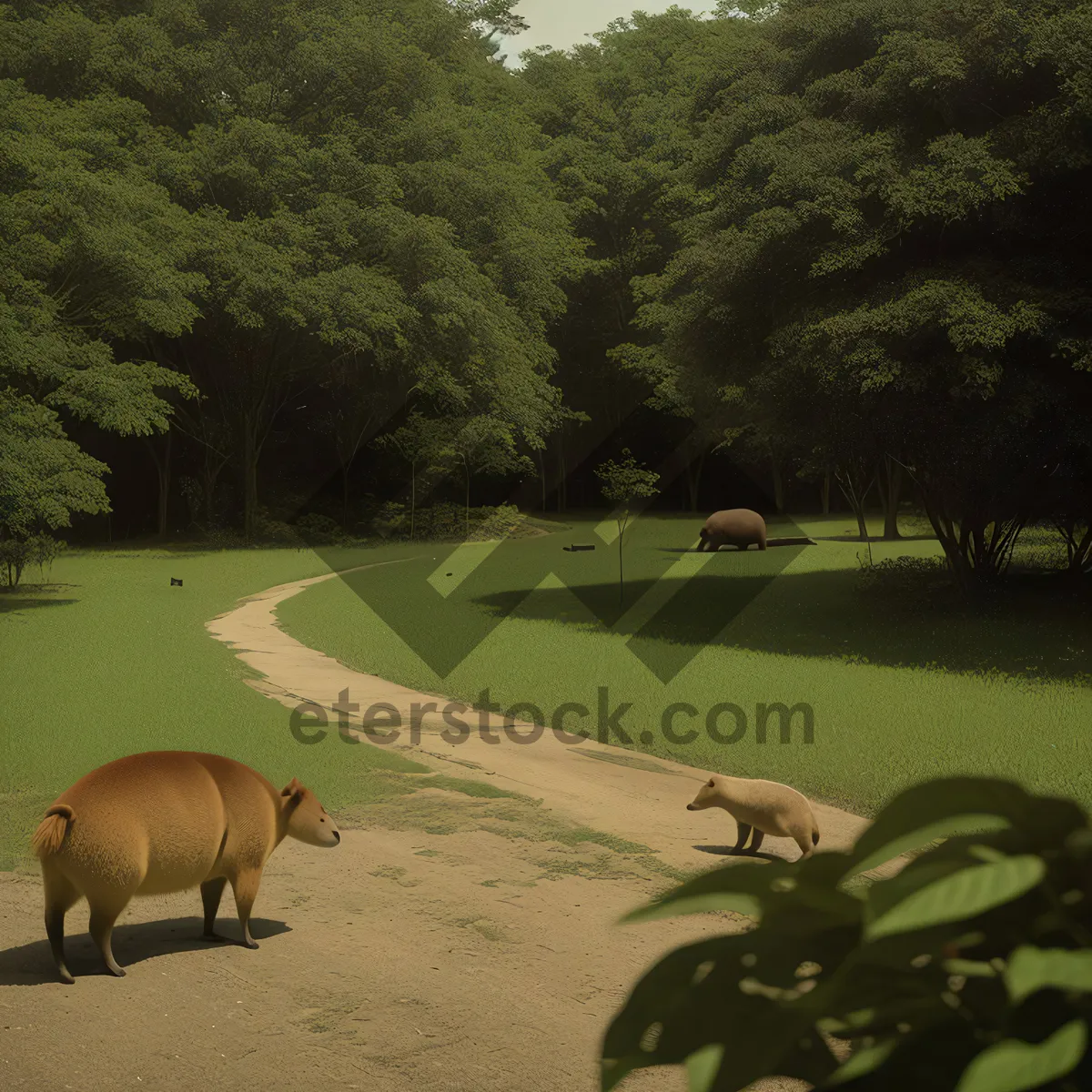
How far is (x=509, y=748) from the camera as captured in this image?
10.1 m

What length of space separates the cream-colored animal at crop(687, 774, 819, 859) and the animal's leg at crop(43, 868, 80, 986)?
3.46 metres

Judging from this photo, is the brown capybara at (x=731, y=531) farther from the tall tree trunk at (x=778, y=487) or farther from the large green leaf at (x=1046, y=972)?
the large green leaf at (x=1046, y=972)

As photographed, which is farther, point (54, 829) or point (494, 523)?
point (494, 523)

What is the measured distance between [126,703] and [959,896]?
40.4ft

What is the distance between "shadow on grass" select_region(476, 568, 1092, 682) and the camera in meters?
15.1

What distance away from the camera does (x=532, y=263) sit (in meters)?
36.1

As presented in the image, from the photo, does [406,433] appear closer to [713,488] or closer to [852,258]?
[713,488]

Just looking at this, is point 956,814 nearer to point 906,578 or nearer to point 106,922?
point 106,922

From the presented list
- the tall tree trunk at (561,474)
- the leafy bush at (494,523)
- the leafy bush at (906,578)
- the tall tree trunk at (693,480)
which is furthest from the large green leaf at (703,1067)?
the tall tree trunk at (561,474)

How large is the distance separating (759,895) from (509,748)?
9522mm

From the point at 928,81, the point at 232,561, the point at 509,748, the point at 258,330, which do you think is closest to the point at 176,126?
the point at 258,330

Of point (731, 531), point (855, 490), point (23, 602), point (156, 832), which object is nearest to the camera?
point (156, 832)

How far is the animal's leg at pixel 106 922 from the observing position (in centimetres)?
501

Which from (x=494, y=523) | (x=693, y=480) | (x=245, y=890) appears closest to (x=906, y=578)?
(x=494, y=523)
